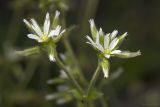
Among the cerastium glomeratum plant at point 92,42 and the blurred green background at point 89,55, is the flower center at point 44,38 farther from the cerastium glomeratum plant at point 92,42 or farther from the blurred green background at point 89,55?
the blurred green background at point 89,55

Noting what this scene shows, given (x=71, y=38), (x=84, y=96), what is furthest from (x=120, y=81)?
(x=84, y=96)

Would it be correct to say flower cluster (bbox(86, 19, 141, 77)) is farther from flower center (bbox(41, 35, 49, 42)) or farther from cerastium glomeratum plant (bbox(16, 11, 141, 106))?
flower center (bbox(41, 35, 49, 42))

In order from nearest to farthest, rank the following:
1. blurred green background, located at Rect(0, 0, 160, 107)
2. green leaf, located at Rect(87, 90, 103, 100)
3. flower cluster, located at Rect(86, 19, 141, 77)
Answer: flower cluster, located at Rect(86, 19, 141, 77) < green leaf, located at Rect(87, 90, 103, 100) < blurred green background, located at Rect(0, 0, 160, 107)

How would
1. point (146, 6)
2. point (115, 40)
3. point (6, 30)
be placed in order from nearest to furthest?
point (115, 40)
point (6, 30)
point (146, 6)

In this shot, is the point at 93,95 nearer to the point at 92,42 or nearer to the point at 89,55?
the point at 92,42

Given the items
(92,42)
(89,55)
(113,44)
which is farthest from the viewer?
(89,55)

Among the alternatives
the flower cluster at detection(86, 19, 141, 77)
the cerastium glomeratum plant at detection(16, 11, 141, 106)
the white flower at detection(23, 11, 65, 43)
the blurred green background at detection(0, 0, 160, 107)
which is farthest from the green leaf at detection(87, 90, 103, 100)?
the blurred green background at detection(0, 0, 160, 107)

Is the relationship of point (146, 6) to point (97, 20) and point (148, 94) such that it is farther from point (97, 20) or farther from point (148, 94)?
point (148, 94)

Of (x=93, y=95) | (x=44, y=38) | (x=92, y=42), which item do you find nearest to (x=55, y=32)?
(x=44, y=38)
